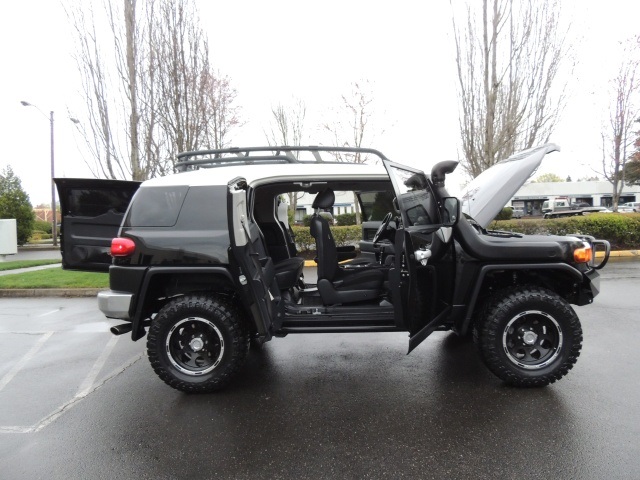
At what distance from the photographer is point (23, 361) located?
15.8ft

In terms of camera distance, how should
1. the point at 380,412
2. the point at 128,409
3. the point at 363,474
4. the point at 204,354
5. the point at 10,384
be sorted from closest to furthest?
the point at 363,474 → the point at 380,412 → the point at 128,409 → the point at 204,354 → the point at 10,384

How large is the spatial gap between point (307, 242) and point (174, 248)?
936 cm

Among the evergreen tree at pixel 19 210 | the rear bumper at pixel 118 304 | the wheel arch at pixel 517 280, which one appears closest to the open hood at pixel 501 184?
the wheel arch at pixel 517 280

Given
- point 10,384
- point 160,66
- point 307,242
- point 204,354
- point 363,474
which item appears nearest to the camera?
point 363,474

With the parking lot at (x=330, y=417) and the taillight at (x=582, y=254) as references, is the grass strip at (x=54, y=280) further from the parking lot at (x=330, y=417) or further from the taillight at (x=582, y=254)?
the taillight at (x=582, y=254)

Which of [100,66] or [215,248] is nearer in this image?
[215,248]

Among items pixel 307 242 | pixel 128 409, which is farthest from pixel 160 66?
pixel 128 409

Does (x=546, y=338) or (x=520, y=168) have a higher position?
(x=520, y=168)

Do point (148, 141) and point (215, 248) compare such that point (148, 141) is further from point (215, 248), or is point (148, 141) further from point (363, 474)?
point (363, 474)

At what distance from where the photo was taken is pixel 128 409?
3.46m

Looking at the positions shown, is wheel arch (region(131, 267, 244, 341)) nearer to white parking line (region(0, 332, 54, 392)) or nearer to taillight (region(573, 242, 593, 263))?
white parking line (region(0, 332, 54, 392))

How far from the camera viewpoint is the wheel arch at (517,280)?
354cm

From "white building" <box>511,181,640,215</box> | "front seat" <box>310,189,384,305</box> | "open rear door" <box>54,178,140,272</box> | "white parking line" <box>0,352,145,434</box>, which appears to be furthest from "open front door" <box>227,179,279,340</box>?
"white building" <box>511,181,640,215</box>

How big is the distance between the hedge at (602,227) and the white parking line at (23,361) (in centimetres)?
1125
